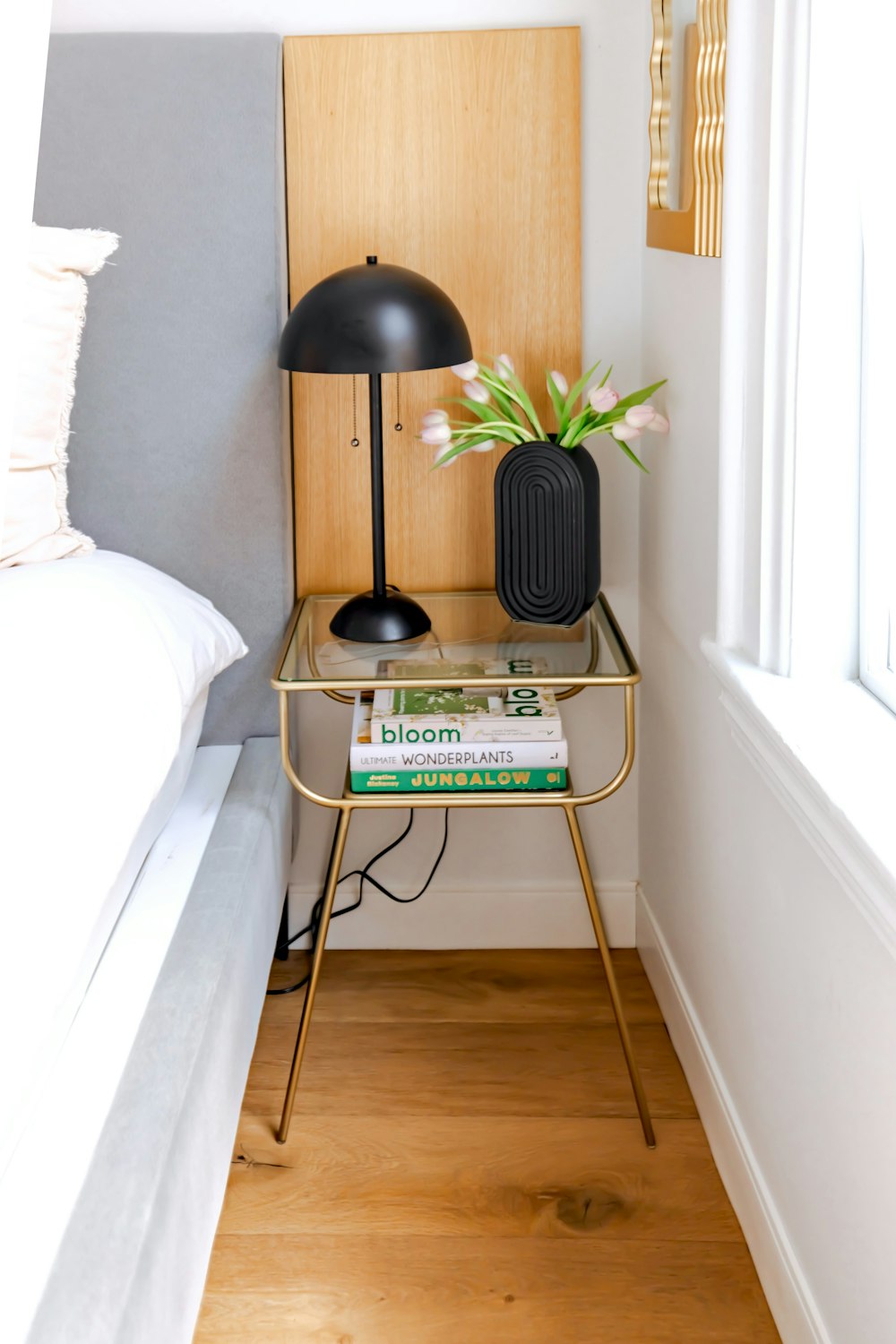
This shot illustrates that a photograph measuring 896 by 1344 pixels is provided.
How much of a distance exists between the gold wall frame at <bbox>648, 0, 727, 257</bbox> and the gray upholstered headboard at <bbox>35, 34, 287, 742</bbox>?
58 centimetres

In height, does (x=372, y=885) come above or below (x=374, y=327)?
below

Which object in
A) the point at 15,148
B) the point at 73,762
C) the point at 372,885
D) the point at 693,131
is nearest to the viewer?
the point at 15,148

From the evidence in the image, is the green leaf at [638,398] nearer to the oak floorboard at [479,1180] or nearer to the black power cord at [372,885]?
the black power cord at [372,885]

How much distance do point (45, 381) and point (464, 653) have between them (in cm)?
68

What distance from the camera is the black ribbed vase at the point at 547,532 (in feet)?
5.48

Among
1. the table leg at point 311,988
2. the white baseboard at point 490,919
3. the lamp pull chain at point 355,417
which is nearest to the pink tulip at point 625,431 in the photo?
the lamp pull chain at point 355,417

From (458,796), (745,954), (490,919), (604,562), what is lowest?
(490,919)

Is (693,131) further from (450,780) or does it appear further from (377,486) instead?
(450,780)

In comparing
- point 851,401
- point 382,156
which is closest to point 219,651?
point 382,156

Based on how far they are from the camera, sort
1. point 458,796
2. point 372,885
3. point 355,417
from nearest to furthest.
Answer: point 458,796 → point 355,417 → point 372,885

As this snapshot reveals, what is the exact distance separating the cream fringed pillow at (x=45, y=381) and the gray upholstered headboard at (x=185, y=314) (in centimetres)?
25

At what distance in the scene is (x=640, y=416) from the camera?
1.67 m

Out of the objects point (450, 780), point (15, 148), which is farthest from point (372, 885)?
point (15, 148)

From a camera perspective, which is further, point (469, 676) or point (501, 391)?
point (501, 391)
